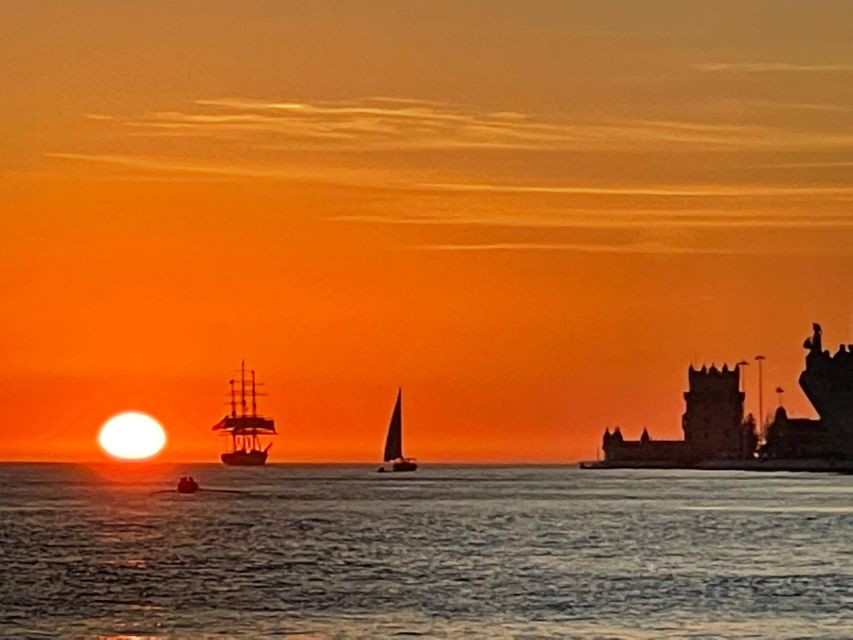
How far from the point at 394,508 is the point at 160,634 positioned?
122 m

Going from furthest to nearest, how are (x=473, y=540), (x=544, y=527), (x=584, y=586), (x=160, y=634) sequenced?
(x=544, y=527), (x=473, y=540), (x=584, y=586), (x=160, y=634)

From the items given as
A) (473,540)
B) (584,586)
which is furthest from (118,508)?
(584,586)

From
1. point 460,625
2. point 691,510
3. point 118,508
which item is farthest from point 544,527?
point 460,625

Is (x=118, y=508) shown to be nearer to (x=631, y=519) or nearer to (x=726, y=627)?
(x=631, y=519)

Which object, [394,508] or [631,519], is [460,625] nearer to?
[631,519]

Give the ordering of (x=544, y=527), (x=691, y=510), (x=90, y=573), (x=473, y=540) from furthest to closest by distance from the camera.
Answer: (x=691, y=510) → (x=544, y=527) → (x=473, y=540) → (x=90, y=573)

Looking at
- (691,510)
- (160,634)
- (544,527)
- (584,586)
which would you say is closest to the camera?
(160,634)

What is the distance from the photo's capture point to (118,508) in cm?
19800

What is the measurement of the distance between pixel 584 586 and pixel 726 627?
17904 millimetres

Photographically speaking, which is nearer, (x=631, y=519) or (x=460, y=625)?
(x=460, y=625)

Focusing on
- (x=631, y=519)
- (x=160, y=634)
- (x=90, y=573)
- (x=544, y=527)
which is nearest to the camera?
(x=160, y=634)

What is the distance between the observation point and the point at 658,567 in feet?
352

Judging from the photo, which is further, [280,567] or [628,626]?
[280,567]

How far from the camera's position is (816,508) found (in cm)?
19350
